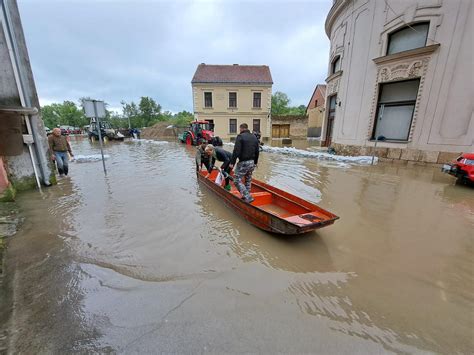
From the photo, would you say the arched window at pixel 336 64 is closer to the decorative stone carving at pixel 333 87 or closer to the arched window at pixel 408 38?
the decorative stone carving at pixel 333 87

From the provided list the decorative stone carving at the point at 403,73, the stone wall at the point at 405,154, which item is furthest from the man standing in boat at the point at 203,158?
the decorative stone carving at the point at 403,73

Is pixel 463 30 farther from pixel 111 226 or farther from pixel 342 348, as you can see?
pixel 111 226

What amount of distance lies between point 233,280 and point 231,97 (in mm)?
24358

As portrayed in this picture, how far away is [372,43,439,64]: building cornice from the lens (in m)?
8.34

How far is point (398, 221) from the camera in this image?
4.16 meters

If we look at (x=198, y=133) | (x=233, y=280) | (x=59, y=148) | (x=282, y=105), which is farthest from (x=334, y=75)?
(x=282, y=105)

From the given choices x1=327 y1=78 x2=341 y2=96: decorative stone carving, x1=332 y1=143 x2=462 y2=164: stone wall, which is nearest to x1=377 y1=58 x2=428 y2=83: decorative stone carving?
x1=327 y1=78 x2=341 y2=96: decorative stone carving

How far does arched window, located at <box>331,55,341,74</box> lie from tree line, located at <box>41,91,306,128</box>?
29.6 m

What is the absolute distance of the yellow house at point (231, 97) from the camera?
78.6 feet

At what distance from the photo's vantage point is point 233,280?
8.55 feet

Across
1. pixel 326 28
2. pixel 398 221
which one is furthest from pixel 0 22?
pixel 326 28

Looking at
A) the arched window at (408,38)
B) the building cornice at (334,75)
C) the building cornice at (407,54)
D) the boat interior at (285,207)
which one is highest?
the arched window at (408,38)

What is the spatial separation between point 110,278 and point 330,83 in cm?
1552

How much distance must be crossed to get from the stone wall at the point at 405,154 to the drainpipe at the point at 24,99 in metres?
12.7
